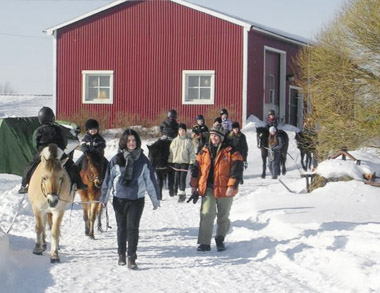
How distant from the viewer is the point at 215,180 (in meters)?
10.2

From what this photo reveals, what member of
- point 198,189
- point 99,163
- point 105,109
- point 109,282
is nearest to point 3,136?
point 105,109

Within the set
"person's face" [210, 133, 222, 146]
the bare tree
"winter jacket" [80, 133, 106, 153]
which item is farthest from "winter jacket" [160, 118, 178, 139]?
"person's face" [210, 133, 222, 146]

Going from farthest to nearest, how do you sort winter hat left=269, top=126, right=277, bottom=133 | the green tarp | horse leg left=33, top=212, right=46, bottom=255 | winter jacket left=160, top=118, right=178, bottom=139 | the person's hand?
1. the green tarp
2. winter hat left=269, top=126, right=277, bottom=133
3. winter jacket left=160, top=118, right=178, bottom=139
4. the person's hand
5. horse leg left=33, top=212, right=46, bottom=255

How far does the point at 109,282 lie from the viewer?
808 centimetres

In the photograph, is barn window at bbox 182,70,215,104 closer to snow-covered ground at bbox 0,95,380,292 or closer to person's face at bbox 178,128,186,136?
person's face at bbox 178,128,186,136

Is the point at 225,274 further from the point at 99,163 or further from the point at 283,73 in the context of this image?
the point at 283,73

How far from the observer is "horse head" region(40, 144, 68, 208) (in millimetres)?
9109

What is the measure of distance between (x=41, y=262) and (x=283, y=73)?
2720cm

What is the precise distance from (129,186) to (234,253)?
Result: 1.90 meters

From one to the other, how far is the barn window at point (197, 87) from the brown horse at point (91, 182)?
19.9 m

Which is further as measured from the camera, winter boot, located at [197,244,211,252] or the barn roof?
the barn roof

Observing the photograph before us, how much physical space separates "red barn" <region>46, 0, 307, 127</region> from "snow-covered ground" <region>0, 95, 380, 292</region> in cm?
1613

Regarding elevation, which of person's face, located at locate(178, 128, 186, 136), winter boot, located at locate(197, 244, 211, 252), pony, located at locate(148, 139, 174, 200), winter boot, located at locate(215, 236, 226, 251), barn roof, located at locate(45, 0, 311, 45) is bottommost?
winter boot, located at locate(197, 244, 211, 252)

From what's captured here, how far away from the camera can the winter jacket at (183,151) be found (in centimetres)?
1670
